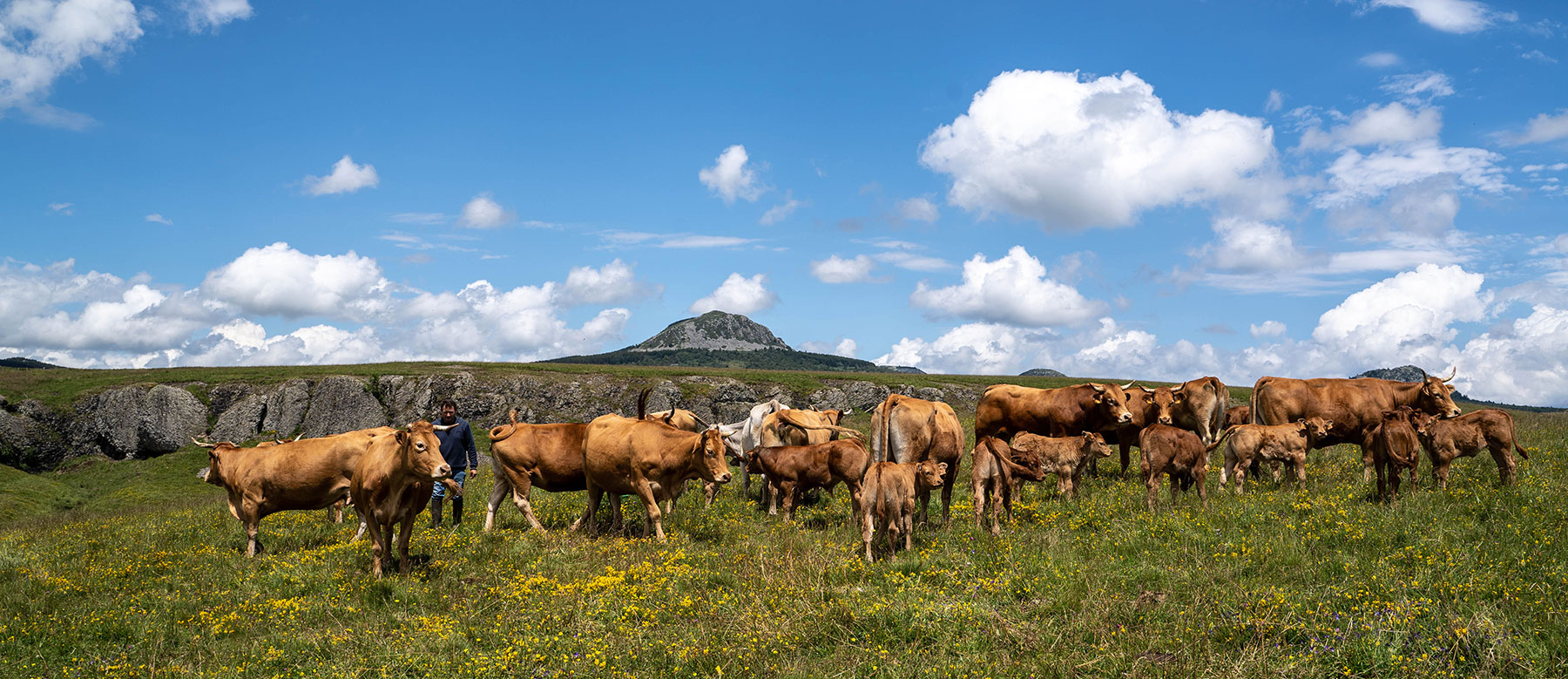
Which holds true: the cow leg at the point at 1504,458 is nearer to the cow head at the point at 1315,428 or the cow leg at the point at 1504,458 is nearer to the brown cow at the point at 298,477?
the cow head at the point at 1315,428

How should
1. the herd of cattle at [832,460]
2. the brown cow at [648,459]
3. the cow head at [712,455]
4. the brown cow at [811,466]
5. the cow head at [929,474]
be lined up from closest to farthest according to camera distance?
the herd of cattle at [832,460]
the cow head at [929,474]
the cow head at [712,455]
the brown cow at [648,459]
the brown cow at [811,466]

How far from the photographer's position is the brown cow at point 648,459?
43.5 feet

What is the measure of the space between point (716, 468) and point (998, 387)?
32.2ft

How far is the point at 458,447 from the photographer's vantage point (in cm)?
1527

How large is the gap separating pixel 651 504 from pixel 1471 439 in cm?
1363

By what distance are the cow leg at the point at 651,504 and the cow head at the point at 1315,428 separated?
12216mm

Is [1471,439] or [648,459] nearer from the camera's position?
[1471,439]

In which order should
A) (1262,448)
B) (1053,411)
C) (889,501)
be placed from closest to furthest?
(889,501), (1262,448), (1053,411)

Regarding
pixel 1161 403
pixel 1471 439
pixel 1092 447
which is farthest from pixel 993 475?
pixel 1161 403

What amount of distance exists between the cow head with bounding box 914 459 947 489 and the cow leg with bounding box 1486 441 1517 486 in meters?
9.08

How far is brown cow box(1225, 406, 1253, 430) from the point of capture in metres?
19.2

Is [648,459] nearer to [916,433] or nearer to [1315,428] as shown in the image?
[916,433]

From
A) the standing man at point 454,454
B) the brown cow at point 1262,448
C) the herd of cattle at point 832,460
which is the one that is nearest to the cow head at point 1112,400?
the herd of cattle at point 832,460

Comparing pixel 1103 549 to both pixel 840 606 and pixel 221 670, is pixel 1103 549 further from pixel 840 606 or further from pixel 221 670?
pixel 221 670
